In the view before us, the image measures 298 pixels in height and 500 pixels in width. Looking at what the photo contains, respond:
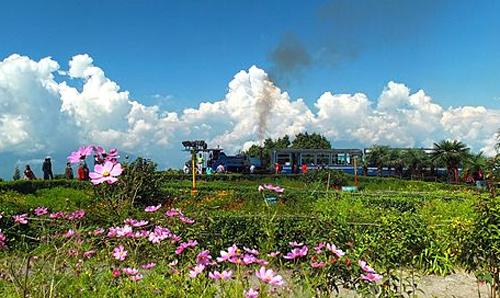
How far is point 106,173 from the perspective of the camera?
183 cm

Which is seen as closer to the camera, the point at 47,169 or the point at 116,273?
the point at 116,273

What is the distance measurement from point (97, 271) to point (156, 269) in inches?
17.2

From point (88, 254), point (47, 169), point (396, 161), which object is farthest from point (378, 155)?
point (88, 254)

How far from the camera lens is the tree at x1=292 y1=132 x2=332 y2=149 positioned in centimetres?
8225

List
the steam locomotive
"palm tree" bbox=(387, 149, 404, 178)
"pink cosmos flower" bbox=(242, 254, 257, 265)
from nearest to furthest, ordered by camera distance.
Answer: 1. "pink cosmos flower" bbox=(242, 254, 257, 265)
2. the steam locomotive
3. "palm tree" bbox=(387, 149, 404, 178)

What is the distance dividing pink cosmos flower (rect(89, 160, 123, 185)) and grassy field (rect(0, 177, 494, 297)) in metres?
0.36

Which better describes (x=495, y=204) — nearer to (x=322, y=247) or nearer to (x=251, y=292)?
(x=322, y=247)

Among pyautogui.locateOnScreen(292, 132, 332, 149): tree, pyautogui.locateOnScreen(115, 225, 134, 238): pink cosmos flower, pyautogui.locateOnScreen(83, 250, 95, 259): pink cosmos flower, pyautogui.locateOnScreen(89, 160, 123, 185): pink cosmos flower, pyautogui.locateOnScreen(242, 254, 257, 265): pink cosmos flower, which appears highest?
pyautogui.locateOnScreen(292, 132, 332, 149): tree

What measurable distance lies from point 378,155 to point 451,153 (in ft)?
27.5

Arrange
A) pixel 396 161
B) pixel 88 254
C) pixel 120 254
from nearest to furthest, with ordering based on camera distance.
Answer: pixel 120 254 < pixel 88 254 < pixel 396 161

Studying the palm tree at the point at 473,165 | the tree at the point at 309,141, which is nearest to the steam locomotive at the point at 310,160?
the palm tree at the point at 473,165

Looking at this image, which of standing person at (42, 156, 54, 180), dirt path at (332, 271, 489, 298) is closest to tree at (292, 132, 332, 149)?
standing person at (42, 156, 54, 180)

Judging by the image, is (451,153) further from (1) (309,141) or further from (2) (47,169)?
(1) (309,141)

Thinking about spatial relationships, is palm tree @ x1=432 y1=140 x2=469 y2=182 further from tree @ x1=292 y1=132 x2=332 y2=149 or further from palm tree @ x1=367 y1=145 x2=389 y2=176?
tree @ x1=292 y1=132 x2=332 y2=149
